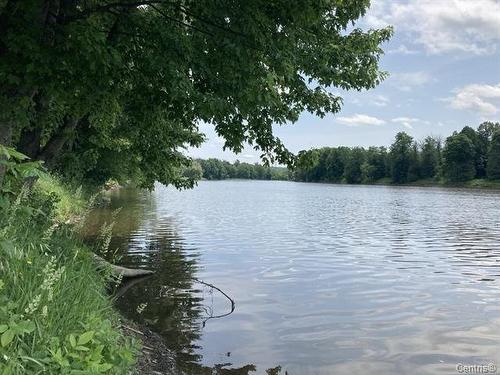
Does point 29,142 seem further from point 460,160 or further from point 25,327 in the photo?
point 460,160

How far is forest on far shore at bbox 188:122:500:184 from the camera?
118 meters

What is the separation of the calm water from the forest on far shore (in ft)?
263

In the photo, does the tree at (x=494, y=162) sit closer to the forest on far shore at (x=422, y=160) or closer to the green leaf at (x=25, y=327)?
the forest on far shore at (x=422, y=160)

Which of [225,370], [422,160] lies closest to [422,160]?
[422,160]

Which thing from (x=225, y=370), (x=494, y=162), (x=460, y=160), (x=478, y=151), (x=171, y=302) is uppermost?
(x=478, y=151)

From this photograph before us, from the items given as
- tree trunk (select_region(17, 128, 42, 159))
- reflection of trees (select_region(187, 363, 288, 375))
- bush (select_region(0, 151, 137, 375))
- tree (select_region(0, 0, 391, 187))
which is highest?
tree (select_region(0, 0, 391, 187))

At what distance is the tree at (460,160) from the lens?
11769 centimetres

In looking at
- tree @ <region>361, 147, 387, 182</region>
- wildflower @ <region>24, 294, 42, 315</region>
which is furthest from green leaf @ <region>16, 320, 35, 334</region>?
tree @ <region>361, 147, 387, 182</region>

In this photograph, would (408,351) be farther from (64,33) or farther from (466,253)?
(466,253)

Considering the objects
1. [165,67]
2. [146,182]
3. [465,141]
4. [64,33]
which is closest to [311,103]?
[165,67]

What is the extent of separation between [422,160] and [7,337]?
138851 millimetres

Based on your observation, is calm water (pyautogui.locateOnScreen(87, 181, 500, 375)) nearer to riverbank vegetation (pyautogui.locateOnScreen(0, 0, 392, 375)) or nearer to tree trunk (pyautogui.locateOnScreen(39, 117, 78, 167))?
riverbank vegetation (pyautogui.locateOnScreen(0, 0, 392, 375))

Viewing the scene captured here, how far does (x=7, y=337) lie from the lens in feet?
12.0

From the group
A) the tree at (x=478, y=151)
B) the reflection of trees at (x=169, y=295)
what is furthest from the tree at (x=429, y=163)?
the reflection of trees at (x=169, y=295)
